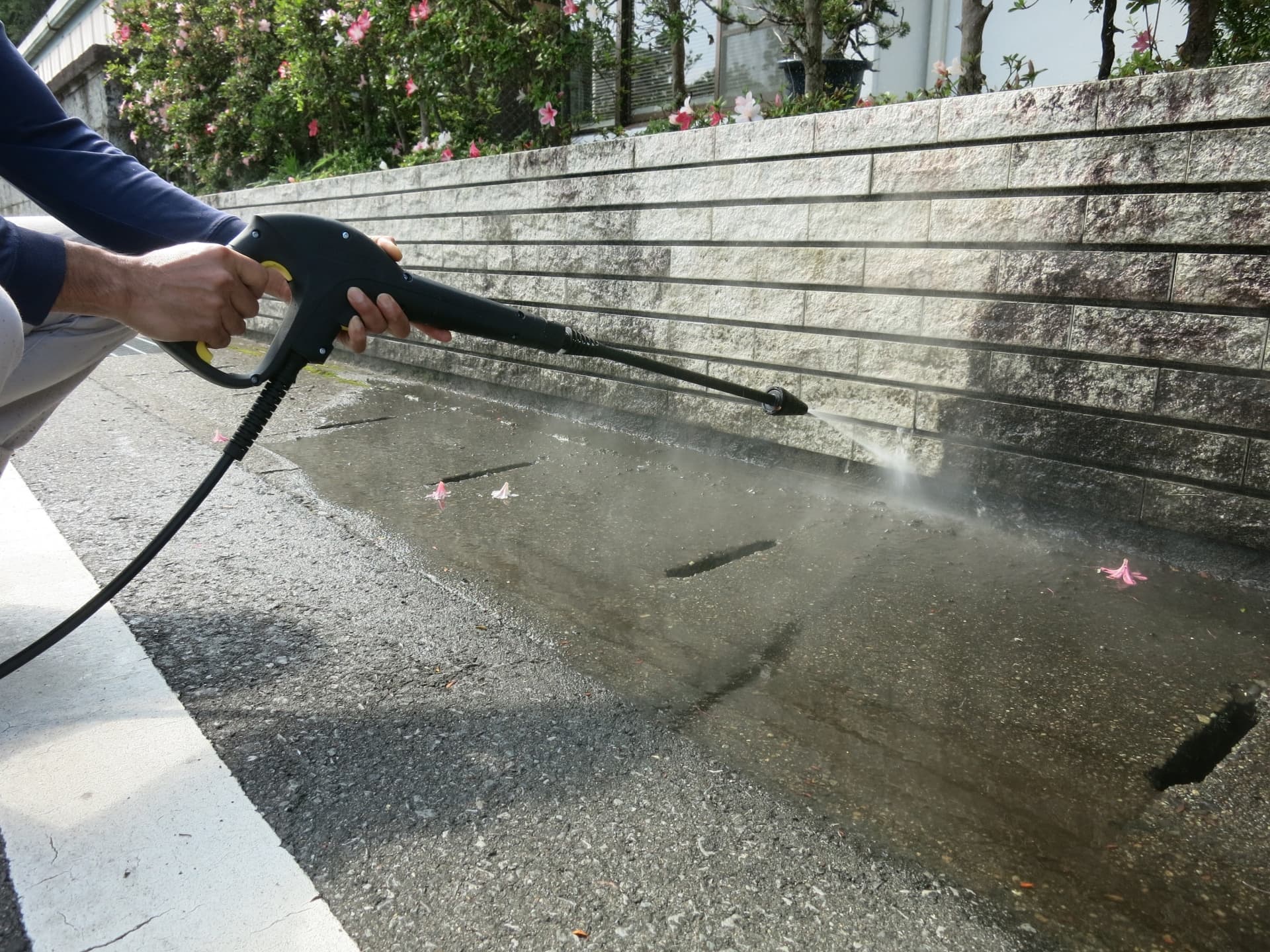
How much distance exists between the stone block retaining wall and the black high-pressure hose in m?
2.17

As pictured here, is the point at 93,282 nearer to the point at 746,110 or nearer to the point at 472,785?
the point at 472,785

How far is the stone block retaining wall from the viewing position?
249 centimetres

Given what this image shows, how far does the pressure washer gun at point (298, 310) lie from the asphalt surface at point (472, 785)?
0.35 m

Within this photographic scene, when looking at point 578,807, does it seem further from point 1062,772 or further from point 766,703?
point 1062,772

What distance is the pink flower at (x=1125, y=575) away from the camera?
8.55 feet

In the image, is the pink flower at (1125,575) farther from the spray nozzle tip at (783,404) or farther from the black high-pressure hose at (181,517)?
the black high-pressure hose at (181,517)

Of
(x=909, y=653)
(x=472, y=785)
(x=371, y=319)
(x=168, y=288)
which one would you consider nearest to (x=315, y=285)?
(x=371, y=319)

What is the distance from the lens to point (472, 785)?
62.7 inches

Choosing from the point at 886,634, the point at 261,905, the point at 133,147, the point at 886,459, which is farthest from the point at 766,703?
the point at 133,147

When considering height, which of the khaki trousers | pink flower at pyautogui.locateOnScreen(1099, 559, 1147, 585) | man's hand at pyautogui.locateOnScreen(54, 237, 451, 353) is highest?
man's hand at pyautogui.locateOnScreen(54, 237, 451, 353)

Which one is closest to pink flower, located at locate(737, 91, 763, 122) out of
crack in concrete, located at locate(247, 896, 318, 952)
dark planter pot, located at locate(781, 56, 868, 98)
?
dark planter pot, located at locate(781, 56, 868, 98)

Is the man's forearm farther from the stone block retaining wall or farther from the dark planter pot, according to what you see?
the dark planter pot

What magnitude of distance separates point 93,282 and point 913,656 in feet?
6.40

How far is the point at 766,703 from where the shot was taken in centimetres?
193
